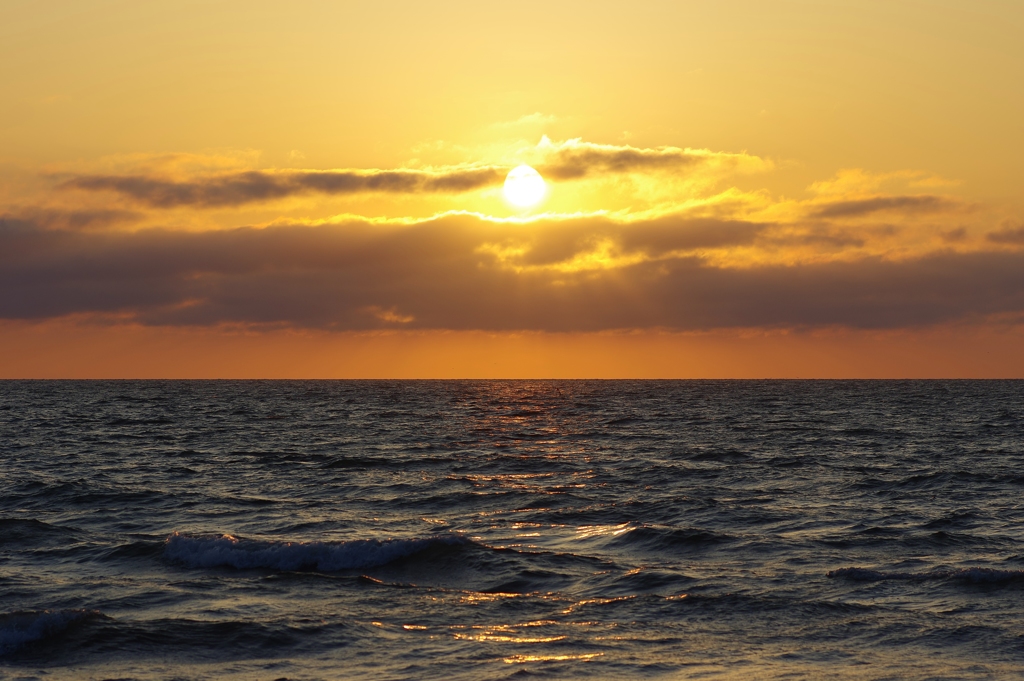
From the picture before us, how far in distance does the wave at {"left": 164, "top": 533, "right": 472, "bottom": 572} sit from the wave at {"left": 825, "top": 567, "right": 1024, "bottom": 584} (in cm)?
862

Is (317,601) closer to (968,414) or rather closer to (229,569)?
(229,569)

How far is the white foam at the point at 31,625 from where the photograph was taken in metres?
15.5

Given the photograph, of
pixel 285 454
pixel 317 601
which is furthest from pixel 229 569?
pixel 285 454

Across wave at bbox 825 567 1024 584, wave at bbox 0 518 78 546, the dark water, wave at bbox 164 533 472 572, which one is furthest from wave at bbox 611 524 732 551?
wave at bbox 0 518 78 546

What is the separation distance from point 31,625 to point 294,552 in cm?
661

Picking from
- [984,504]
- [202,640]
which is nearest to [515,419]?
[984,504]

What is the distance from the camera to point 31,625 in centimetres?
1599

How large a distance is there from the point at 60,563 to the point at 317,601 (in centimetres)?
724

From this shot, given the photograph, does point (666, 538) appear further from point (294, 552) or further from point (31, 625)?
point (31, 625)

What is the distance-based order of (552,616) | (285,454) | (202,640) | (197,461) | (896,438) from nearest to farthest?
(202,640)
(552,616)
(197,461)
(285,454)
(896,438)

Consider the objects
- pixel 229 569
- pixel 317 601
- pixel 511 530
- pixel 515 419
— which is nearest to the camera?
pixel 317 601

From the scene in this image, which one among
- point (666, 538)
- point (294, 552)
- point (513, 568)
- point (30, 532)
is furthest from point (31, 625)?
point (666, 538)

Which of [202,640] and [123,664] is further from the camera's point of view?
[202,640]

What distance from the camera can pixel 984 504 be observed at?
97.3 feet
